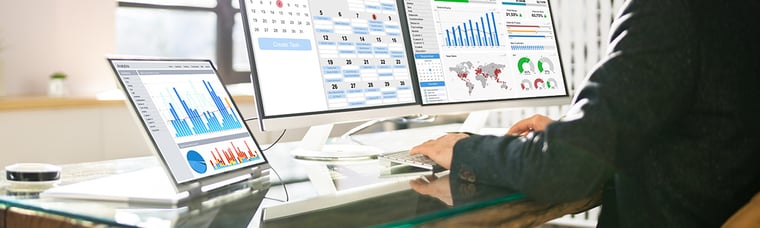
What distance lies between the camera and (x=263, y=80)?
160 cm

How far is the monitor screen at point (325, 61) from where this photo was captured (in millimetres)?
1611

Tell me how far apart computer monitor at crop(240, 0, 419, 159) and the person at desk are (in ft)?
1.24

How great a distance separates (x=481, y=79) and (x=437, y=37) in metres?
0.17

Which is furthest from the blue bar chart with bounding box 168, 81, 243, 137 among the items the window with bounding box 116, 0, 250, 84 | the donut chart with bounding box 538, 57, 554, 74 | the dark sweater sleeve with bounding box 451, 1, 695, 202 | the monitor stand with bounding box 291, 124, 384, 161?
the window with bounding box 116, 0, 250, 84

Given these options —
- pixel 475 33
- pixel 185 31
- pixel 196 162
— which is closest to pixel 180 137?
pixel 196 162

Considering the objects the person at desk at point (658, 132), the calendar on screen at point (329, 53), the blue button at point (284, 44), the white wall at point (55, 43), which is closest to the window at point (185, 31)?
the white wall at point (55, 43)

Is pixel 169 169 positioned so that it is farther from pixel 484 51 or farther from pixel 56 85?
pixel 56 85

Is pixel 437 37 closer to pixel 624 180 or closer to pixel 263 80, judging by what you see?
pixel 263 80

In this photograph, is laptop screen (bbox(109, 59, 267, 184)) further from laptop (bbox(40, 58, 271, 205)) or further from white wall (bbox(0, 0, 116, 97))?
white wall (bbox(0, 0, 116, 97))

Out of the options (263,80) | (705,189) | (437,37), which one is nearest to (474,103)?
(437,37)

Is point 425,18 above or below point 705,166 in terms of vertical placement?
above

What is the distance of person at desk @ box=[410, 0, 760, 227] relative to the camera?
1.17m

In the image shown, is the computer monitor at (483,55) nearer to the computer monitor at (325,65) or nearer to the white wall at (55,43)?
the computer monitor at (325,65)

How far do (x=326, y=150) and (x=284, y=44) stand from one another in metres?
0.32
